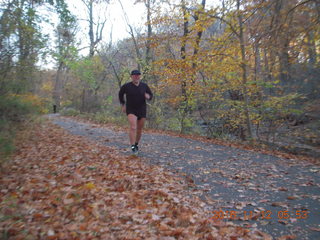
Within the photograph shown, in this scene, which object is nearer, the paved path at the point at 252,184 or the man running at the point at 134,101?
the paved path at the point at 252,184

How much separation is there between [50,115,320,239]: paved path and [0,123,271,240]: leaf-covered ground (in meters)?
0.32

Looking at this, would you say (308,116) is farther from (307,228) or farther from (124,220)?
(124,220)

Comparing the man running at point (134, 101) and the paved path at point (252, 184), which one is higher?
the man running at point (134, 101)

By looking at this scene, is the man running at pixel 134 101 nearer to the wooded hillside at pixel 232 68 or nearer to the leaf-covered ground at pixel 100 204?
the leaf-covered ground at pixel 100 204

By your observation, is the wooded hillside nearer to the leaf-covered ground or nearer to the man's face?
the leaf-covered ground

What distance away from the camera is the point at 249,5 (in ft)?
20.7

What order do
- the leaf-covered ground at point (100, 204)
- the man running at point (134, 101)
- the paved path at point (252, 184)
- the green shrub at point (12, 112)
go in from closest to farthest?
the leaf-covered ground at point (100, 204) < the paved path at point (252, 184) < the man running at point (134, 101) < the green shrub at point (12, 112)

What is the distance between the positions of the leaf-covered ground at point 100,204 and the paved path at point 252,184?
0.32 metres

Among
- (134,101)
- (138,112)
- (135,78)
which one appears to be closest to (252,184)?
(138,112)

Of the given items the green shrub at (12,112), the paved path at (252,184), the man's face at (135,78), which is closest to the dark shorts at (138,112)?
the man's face at (135,78)

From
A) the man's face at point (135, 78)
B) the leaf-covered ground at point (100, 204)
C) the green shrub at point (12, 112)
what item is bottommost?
the leaf-covered ground at point (100, 204)

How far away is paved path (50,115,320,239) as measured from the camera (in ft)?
9.29

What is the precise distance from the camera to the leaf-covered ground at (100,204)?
2453 mm

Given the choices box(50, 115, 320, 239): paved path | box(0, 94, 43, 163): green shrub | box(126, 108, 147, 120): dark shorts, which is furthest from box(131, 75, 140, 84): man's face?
box(0, 94, 43, 163): green shrub
